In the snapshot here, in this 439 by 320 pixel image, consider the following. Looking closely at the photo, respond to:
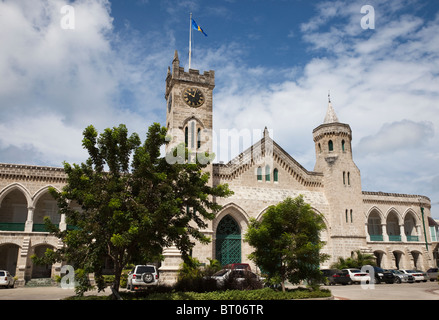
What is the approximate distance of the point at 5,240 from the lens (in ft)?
88.6

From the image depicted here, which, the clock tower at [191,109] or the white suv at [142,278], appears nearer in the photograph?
the white suv at [142,278]

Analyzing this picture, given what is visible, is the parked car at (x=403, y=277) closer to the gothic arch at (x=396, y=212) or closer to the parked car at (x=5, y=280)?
the gothic arch at (x=396, y=212)

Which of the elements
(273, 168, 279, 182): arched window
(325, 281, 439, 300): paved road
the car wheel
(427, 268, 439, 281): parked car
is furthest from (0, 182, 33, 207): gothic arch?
(427, 268, 439, 281): parked car

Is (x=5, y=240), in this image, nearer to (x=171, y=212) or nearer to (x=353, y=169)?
(x=171, y=212)

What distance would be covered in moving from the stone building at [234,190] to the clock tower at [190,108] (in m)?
Result: 0.08

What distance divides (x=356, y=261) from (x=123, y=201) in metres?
22.6

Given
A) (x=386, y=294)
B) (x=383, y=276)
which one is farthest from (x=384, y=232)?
(x=386, y=294)

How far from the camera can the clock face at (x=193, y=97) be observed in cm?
3036

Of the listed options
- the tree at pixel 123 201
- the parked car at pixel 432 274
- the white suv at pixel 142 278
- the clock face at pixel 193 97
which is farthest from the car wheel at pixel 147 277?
the parked car at pixel 432 274

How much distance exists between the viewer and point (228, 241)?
29156mm

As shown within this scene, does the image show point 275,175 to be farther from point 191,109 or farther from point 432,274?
point 432,274
